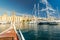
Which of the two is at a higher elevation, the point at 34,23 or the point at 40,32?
the point at 34,23

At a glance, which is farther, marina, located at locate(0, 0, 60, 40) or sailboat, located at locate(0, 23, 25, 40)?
marina, located at locate(0, 0, 60, 40)

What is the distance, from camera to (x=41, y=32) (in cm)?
609

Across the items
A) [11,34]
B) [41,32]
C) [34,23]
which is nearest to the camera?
[11,34]

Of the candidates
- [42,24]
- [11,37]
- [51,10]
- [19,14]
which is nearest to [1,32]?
[11,37]

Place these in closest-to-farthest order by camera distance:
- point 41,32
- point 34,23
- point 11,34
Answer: point 11,34, point 41,32, point 34,23

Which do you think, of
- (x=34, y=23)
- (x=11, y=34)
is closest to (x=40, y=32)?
(x=34, y=23)

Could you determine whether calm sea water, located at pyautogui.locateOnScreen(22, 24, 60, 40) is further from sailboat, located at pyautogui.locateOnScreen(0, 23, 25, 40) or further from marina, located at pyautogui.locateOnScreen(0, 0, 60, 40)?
sailboat, located at pyautogui.locateOnScreen(0, 23, 25, 40)

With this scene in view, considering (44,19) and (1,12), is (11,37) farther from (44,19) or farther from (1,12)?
(44,19)

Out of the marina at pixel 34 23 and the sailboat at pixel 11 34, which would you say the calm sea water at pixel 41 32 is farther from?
the sailboat at pixel 11 34

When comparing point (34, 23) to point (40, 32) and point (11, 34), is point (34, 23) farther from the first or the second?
point (11, 34)

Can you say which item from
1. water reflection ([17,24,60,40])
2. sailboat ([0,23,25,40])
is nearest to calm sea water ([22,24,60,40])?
water reflection ([17,24,60,40])

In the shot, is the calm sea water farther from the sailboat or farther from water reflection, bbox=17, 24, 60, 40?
the sailboat

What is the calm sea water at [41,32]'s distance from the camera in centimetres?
574

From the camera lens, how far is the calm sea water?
574 centimetres
